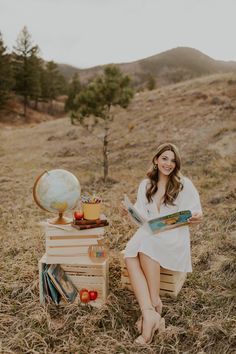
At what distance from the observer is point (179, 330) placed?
3.29 metres

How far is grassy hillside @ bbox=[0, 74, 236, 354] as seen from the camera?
3221mm

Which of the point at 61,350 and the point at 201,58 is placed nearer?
the point at 61,350

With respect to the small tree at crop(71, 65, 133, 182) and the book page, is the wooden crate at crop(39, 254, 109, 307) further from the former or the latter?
the small tree at crop(71, 65, 133, 182)

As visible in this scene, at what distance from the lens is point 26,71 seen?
34500mm

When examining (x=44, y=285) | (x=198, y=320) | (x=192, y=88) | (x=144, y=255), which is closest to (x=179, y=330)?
(x=198, y=320)

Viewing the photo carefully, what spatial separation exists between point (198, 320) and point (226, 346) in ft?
1.36

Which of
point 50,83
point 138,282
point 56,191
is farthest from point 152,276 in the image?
point 50,83

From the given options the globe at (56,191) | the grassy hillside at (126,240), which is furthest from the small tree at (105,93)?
the globe at (56,191)

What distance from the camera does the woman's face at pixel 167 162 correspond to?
386 centimetres

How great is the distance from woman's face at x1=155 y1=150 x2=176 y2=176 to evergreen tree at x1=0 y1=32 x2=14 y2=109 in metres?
30.0

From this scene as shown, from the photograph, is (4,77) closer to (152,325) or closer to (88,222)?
(88,222)

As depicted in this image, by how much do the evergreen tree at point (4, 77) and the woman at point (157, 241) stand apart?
30.0 m

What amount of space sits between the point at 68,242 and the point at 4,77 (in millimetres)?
30379

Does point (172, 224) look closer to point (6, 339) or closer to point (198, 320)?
point (198, 320)
